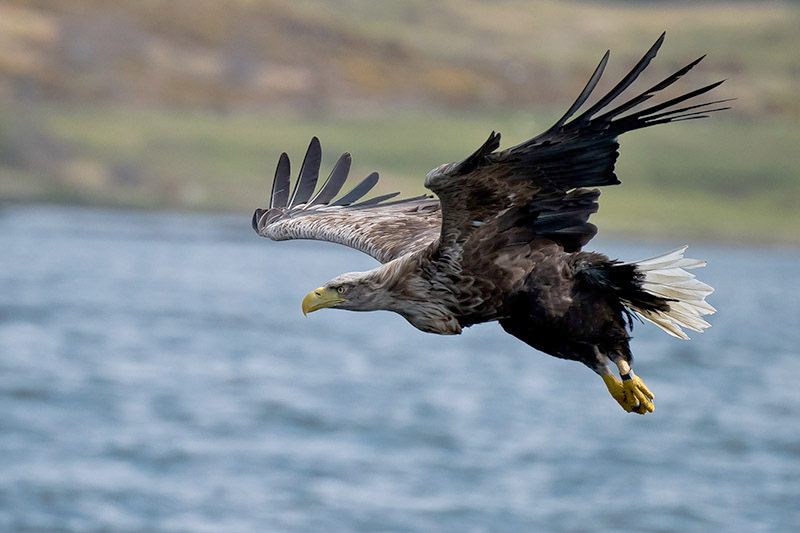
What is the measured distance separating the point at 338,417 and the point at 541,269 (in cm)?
3441

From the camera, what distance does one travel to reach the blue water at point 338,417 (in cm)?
3108

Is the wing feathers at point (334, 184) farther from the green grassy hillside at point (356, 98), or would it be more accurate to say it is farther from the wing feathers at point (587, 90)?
the green grassy hillside at point (356, 98)

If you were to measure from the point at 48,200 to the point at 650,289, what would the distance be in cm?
8403

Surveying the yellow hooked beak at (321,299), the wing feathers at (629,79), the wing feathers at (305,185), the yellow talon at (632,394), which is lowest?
the yellow talon at (632,394)

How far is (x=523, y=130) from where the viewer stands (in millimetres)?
93688

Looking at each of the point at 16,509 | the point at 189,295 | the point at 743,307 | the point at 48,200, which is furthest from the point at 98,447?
the point at 48,200

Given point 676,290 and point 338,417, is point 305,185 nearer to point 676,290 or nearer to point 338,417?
point 676,290

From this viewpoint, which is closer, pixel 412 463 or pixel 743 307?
pixel 412 463

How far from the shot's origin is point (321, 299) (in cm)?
687

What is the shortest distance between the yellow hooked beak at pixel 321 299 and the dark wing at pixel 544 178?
0.67m

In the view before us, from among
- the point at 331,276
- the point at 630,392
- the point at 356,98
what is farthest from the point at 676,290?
the point at 356,98

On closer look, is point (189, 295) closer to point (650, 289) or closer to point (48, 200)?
point (48, 200)

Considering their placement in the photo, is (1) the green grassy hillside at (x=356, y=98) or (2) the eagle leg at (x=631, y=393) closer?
(2) the eagle leg at (x=631, y=393)

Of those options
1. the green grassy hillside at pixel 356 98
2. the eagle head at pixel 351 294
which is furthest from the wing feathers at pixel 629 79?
the green grassy hillside at pixel 356 98
